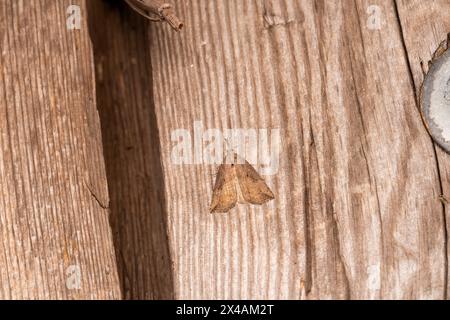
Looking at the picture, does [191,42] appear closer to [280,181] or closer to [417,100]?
[280,181]

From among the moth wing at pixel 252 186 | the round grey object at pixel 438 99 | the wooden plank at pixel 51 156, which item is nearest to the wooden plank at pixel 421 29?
the round grey object at pixel 438 99

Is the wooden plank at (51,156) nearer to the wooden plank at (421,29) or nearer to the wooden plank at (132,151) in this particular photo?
the wooden plank at (132,151)

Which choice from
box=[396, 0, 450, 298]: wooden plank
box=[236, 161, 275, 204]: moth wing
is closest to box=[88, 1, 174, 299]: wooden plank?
box=[236, 161, 275, 204]: moth wing

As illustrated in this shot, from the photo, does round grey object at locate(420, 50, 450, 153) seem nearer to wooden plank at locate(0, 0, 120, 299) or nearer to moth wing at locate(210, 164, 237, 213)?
moth wing at locate(210, 164, 237, 213)

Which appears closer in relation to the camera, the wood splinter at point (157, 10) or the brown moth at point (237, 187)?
the wood splinter at point (157, 10)

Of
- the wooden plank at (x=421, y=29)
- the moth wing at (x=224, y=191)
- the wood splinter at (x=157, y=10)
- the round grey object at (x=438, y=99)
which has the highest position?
the wood splinter at (x=157, y=10)

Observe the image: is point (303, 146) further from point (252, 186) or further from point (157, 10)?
point (157, 10)

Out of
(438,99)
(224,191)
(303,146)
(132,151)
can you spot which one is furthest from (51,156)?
(438,99)

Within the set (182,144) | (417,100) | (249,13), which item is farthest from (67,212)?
(417,100)
